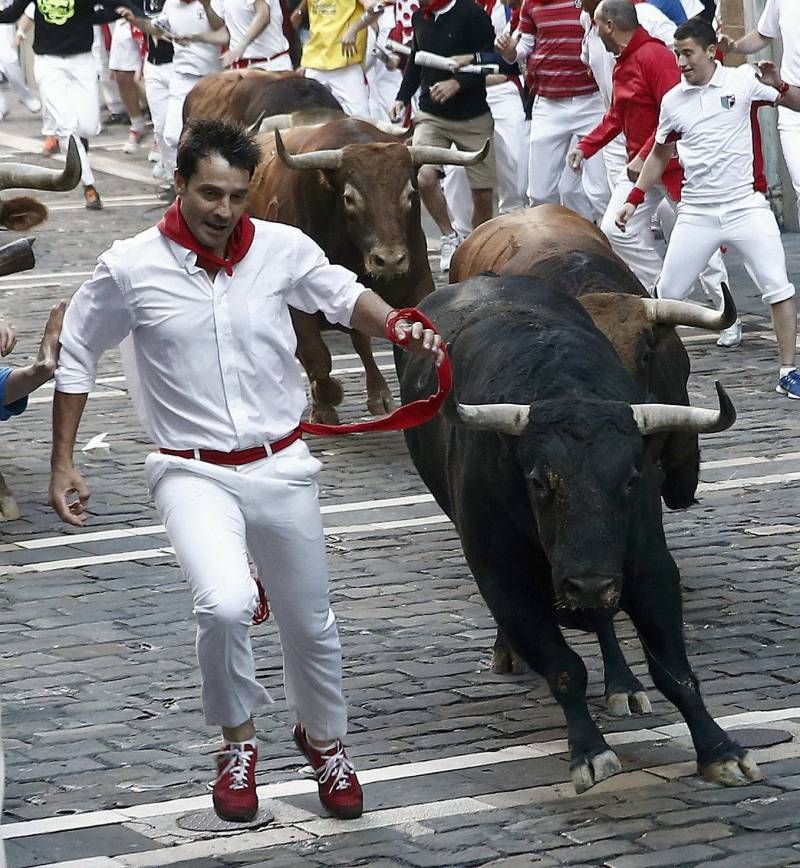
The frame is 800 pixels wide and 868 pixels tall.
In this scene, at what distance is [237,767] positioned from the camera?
6.03m

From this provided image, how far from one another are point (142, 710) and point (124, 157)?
18344 millimetres

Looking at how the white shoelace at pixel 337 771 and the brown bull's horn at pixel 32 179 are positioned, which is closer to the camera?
the white shoelace at pixel 337 771

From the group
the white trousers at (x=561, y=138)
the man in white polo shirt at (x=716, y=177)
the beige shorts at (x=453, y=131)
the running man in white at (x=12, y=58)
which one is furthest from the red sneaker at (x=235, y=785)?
the running man in white at (x=12, y=58)

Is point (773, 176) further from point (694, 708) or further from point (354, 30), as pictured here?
point (694, 708)

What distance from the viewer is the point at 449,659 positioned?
25.8 ft

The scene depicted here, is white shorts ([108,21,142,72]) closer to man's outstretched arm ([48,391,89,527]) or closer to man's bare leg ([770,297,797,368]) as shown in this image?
man's bare leg ([770,297,797,368])

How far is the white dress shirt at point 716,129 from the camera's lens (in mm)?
11992

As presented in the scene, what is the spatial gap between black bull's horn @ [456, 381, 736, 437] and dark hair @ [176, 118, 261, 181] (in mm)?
1070

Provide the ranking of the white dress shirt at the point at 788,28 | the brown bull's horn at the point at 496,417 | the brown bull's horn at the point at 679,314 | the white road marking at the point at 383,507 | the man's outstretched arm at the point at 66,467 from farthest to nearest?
the white dress shirt at the point at 788,28 < the white road marking at the point at 383,507 < the brown bull's horn at the point at 679,314 < the brown bull's horn at the point at 496,417 < the man's outstretched arm at the point at 66,467

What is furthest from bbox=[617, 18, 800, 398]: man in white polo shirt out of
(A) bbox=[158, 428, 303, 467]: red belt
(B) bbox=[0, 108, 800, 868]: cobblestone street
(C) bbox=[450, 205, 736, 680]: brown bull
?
(A) bbox=[158, 428, 303, 467]: red belt

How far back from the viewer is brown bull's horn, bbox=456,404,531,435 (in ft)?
20.9

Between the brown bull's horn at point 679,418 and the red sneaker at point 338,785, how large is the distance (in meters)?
1.46

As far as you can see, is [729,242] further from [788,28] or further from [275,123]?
[275,123]

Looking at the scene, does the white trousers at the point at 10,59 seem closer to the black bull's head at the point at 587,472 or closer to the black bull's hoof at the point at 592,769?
the black bull's head at the point at 587,472
